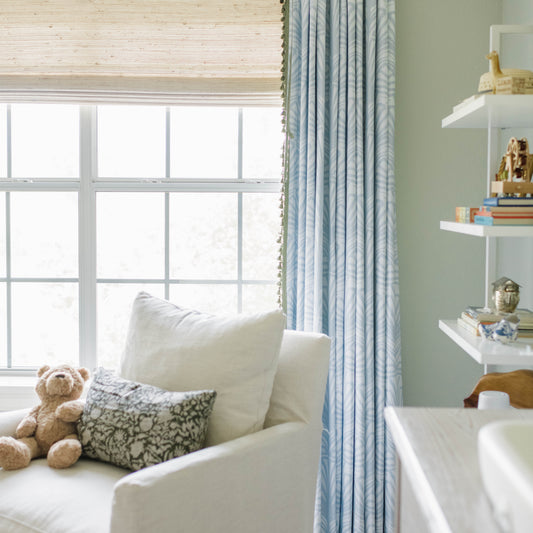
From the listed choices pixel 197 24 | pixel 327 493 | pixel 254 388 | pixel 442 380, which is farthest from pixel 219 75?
pixel 327 493

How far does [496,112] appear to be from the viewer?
1928mm

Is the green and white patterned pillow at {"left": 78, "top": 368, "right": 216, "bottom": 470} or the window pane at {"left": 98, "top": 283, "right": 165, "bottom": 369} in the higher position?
the window pane at {"left": 98, "top": 283, "right": 165, "bottom": 369}

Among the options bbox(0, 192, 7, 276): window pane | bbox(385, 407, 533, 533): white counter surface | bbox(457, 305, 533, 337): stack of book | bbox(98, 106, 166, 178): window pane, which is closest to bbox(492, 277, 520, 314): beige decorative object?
bbox(457, 305, 533, 337): stack of book

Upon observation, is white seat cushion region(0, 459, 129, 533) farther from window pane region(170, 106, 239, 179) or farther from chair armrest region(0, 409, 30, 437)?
window pane region(170, 106, 239, 179)

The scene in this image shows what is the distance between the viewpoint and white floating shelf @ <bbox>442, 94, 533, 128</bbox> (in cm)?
178

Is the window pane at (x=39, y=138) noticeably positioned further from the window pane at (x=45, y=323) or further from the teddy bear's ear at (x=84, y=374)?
the teddy bear's ear at (x=84, y=374)

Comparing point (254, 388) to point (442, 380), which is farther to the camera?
point (442, 380)

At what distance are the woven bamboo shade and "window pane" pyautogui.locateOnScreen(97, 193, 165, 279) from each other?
1.37 ft

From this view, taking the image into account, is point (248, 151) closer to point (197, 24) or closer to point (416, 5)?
point (197, 24)

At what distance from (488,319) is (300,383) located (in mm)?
570

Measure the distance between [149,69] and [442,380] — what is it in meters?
1.67

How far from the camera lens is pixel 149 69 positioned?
266 cm

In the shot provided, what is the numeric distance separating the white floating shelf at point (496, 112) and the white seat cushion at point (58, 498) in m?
1.38

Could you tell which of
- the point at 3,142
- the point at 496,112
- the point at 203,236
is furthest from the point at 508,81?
the point at 3,142
